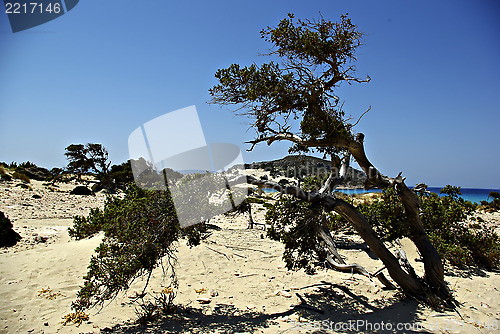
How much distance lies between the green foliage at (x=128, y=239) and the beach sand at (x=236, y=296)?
965 mm

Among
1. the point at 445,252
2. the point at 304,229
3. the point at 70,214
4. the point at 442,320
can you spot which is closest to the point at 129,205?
the point at 304,229

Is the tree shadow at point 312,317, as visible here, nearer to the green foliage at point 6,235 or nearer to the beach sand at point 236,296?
the beach sand at point 236,296

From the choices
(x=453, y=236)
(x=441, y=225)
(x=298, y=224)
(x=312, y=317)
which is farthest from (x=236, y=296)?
(x=453, y=236)

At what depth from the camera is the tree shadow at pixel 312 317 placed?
5.11 m

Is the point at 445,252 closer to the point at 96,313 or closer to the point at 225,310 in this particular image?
the point at 225,310

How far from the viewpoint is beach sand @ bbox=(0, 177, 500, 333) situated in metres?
5.20

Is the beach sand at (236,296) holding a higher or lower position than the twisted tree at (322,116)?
lower

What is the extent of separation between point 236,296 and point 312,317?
1.94m

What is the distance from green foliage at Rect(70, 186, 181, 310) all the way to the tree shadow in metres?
0.97

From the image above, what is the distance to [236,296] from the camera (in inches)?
267
